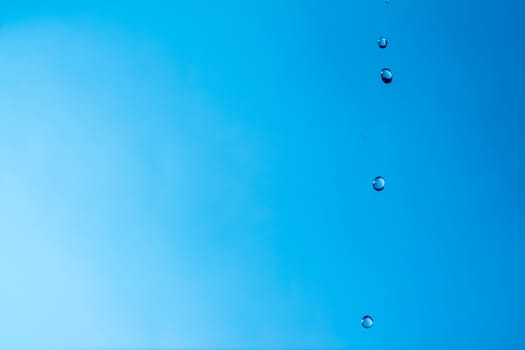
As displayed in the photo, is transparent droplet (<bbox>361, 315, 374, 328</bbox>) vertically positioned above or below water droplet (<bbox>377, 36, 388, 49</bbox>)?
below

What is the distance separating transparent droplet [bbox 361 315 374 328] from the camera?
Answer: 124cm

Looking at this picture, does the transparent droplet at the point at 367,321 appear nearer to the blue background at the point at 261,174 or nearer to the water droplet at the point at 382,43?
the blue background at the point at 261,174

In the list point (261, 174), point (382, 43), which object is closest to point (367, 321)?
point (261, 174)

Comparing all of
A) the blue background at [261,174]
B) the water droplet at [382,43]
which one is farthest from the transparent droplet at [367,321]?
the water droplet at [382,43]

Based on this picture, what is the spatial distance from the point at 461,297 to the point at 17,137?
3.49ft

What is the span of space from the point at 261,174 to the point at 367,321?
15.6 inches

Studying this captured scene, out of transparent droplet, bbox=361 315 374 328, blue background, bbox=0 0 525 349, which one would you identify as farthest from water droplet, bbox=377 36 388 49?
transparent droplet, bbox=361 315 374 328

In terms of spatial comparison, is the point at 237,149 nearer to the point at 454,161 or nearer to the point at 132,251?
the point at 132,251

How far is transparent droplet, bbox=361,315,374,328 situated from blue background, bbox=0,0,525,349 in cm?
2

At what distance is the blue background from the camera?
1267 mm

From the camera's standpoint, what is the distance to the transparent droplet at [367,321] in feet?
4.08

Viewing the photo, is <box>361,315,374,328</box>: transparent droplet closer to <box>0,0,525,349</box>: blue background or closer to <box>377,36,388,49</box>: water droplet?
<box>0,0,525,349</box>: blue background

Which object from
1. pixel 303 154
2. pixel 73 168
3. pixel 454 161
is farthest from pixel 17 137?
pixel 454 161

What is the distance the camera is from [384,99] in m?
1.29
